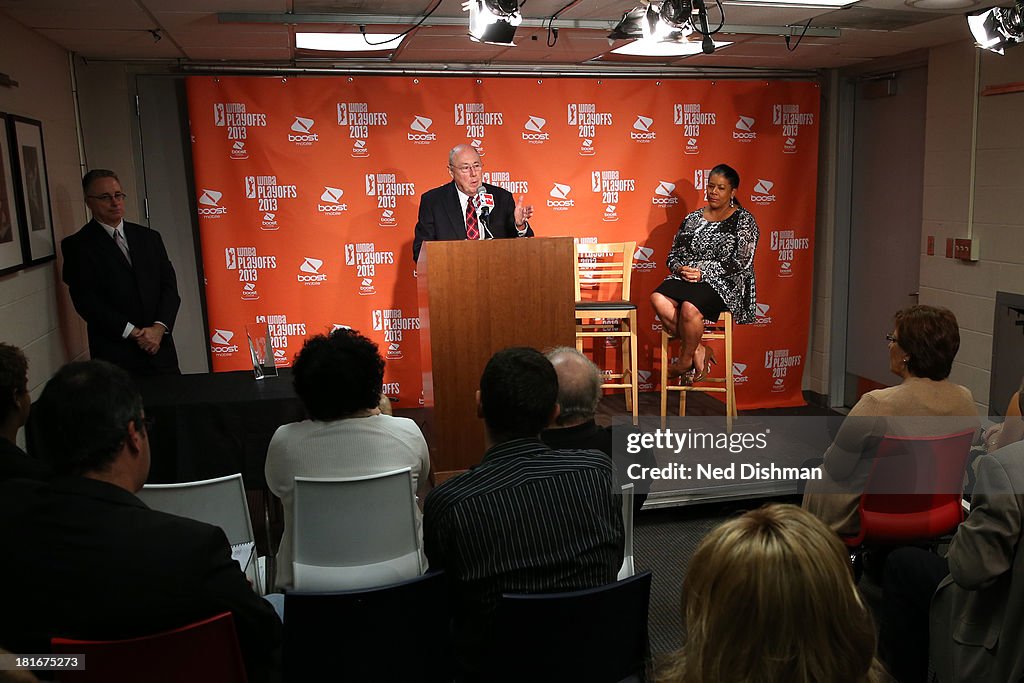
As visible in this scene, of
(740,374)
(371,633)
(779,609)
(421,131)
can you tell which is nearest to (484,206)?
(421,131)

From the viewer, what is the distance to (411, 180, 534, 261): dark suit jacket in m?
4.84

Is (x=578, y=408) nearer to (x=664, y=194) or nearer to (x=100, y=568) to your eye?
(x=100, y=568)

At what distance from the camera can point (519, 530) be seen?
5.78 feet

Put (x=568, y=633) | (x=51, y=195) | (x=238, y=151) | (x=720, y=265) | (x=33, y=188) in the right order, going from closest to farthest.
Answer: (x=568, y=633) → (x=33, y=188) → (x=51, y=195) → (x=720, y=265) → (x=238, y=151)

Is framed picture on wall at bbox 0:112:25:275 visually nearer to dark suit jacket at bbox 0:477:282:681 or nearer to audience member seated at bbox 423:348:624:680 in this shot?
dark suit jacket at bbox 0:477:282:681

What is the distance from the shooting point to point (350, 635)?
5.66ft

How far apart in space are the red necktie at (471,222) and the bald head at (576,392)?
2.50 metres

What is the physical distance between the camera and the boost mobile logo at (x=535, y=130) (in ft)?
18.6

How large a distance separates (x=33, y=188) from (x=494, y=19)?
2313mm

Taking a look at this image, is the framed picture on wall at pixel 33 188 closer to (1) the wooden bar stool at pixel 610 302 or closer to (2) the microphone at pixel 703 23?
(1) the wooden bar stool at pixel 610 302

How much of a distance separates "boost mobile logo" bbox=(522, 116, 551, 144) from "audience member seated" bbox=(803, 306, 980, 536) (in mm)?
3374

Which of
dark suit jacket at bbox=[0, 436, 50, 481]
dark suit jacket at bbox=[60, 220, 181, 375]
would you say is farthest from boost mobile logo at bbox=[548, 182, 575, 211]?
dark suit jacket at bbox=[0, 436, 50, 481]

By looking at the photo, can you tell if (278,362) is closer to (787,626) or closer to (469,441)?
(469,441)

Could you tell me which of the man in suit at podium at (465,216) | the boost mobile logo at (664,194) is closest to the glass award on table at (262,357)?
the man in suit at podium at (465,216)
